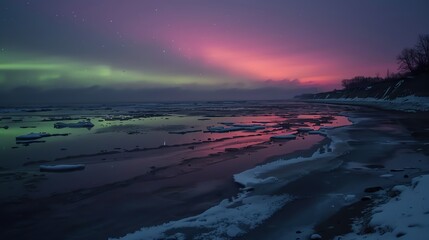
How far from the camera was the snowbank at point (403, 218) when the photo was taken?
472 cm

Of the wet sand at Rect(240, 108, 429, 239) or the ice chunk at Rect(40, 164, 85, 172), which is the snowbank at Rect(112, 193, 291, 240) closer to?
the wet sand at Rect(240, 108, 429, 239)

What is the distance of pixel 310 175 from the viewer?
9.95 meters

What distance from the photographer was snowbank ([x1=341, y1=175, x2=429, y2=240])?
4.72m

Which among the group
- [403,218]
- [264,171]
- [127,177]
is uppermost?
[403,218]

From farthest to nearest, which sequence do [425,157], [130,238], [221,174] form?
[425,157] < [221,174] < [130,238]

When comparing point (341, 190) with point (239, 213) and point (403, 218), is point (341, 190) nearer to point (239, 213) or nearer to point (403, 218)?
point (239, 213)

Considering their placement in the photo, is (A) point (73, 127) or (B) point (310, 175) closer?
(B) point (310, 175)

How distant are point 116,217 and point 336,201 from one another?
15.3 ft

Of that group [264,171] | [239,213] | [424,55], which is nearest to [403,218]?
[239,213]

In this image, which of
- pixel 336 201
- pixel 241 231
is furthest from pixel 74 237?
pixel 336 201

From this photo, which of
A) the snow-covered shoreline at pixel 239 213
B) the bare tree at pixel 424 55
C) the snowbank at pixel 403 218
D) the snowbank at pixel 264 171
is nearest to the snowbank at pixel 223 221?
the snow-covered shoreline at pixel 239 213

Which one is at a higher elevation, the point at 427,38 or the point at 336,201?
the point at 427,38

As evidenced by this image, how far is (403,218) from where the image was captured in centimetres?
524

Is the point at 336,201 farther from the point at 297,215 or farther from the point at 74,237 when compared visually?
the point at 74,237
